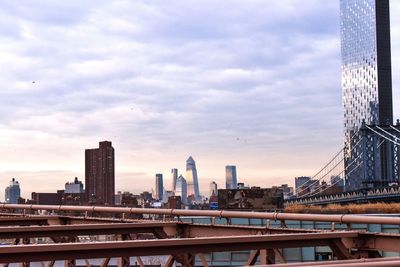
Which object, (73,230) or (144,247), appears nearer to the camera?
(144,247)

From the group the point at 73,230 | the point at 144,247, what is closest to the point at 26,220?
the point at 73,230

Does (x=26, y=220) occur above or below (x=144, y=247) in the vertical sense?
above

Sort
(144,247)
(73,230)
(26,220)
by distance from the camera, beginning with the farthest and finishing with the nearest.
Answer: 1. (26,220)
2. (73,230)
3. (144,247)

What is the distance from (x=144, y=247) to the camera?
1008 cm

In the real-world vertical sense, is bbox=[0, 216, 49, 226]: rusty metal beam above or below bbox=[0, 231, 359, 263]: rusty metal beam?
above

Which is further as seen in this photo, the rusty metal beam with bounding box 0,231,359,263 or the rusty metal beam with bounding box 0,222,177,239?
the rusty metal beam with bounding box 0,222,177,239

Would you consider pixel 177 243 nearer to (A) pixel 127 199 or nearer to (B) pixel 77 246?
(B) pixel 77 246

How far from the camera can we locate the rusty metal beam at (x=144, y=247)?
9.35m

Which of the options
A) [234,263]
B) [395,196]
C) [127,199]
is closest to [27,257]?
[234,263]

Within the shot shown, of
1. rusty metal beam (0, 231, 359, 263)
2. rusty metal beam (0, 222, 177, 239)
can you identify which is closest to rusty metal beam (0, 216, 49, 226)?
rusty metal beam (0, 222, 177, 239)

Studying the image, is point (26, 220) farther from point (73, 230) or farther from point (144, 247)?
point (144, 247)

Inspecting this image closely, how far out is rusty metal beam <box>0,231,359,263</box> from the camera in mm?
9352

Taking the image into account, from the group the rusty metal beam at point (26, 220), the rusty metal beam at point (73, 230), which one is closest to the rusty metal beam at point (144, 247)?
the rusty metal beam at point (73, 230)

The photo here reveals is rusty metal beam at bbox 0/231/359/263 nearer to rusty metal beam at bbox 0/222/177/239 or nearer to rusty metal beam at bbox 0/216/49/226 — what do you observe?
rusty metal beam at bbox 0/222/177/239
